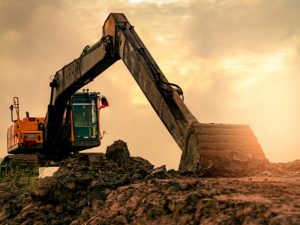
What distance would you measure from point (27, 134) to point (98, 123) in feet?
8.09

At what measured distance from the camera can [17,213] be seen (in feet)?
25.9

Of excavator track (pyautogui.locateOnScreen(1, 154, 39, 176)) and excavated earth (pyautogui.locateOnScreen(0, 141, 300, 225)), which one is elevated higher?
excavator track (pyautogui.locateOnScreen(1, 154, 39, 176))

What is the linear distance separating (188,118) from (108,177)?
1566mm

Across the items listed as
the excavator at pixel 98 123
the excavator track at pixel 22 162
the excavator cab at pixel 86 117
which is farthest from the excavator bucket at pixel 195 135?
the excavator track at pixel 22 162

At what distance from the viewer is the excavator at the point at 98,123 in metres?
7.85

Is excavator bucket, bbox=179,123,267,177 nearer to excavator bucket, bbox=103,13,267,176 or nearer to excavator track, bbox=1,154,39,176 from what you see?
excavator bucket, bbox=103,13,267,176

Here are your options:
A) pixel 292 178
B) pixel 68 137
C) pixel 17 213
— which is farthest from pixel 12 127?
pixel 292 178

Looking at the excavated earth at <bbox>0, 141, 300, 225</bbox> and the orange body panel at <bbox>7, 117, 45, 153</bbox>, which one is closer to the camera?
the excavated earth at <bbox>0, 141, 300, 225</bbox>

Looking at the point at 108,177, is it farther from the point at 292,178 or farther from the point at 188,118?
the point at 292,178

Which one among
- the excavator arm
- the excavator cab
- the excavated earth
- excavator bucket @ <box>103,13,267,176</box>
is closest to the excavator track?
the excavator cab

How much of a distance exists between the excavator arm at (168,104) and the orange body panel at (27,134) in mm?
4501

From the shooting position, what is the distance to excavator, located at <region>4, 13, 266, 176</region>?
785 centimetres

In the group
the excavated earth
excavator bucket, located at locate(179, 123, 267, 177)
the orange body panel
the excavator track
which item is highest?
the orange body panel

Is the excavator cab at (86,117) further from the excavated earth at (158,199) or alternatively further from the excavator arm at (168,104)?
the excavated earth at (158,199)
